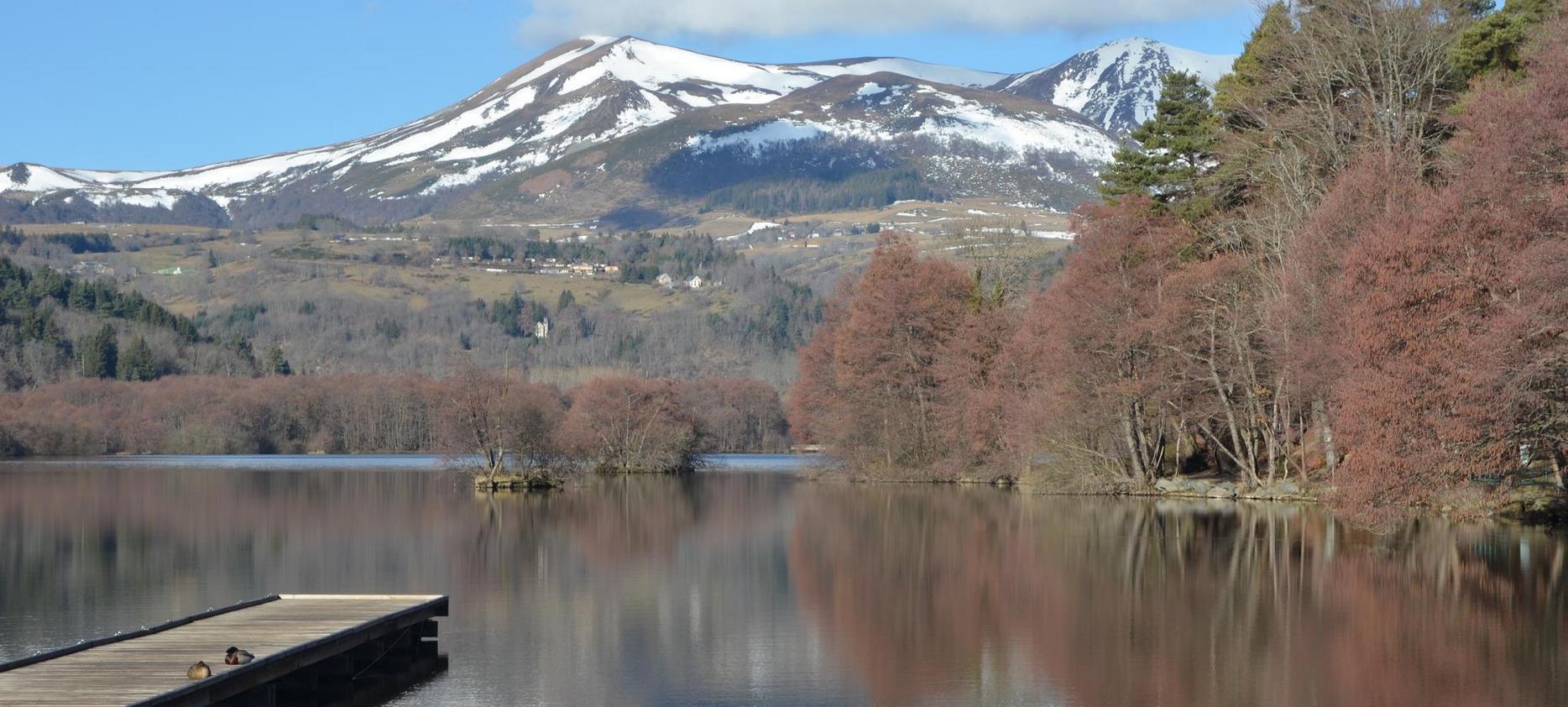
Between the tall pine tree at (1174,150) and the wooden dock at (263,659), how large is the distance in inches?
1586

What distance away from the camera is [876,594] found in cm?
2773

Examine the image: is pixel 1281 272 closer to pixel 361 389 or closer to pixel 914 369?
pixel 914 369

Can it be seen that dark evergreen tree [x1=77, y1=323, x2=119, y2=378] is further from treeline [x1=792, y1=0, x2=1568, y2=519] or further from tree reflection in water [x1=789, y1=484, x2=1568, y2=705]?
tree reflection in water [x1=789, y1=484, x2=1568, y2=705]

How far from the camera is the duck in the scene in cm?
1656

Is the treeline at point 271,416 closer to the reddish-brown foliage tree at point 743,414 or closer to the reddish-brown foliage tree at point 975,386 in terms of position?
the reddish-brown foliage tree at point 743,414

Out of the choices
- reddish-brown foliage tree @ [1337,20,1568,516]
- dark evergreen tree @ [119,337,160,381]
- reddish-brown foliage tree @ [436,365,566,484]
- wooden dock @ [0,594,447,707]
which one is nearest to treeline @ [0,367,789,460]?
dark evergreen tree @ [119,337,160,381]

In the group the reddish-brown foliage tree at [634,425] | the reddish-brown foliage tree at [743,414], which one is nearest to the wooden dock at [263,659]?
the reddish-brown foliage tree at [634,425]

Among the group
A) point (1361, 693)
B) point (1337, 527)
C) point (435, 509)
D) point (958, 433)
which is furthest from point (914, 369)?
point (1361, 693)

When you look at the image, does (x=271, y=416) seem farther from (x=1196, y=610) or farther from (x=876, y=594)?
(x=1196, y=610)

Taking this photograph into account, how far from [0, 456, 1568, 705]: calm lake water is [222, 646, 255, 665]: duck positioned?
7.21ft

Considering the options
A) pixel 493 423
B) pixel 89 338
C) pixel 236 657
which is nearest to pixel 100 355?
pixel 89 338

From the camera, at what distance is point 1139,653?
20.9m

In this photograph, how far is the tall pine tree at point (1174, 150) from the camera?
2234 inches

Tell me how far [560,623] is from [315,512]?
2721cm
